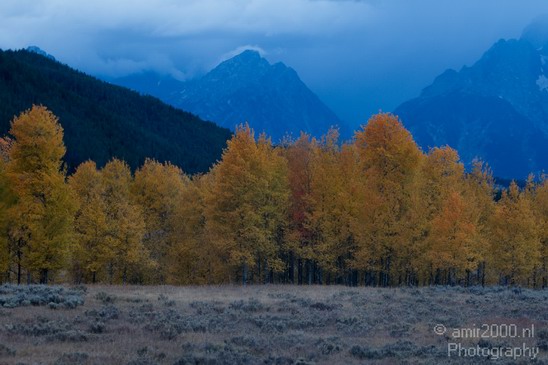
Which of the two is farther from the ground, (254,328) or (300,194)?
(300,194)

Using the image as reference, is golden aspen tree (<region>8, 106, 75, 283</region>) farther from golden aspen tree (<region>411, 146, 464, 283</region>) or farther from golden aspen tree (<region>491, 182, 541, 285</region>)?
golden aspen tree (<region>491, 182, 541, 285</region>)

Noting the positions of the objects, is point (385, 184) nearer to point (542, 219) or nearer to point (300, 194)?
point (300, 194)

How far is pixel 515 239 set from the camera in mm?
45812

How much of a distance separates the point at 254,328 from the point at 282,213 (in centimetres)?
2112

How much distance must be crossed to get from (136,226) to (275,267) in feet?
36.8

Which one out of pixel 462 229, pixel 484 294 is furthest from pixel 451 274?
pixel 484 294

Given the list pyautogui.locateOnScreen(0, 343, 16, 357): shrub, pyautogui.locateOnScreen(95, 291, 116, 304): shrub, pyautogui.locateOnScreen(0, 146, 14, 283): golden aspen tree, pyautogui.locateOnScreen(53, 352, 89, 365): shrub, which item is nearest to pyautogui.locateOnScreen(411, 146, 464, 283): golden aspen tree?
pyautogui.locateOnScreen(95, 291, 116, 304): shrub

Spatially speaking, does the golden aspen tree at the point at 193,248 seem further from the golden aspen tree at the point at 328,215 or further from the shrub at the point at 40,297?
the shrub at the point at 40,297

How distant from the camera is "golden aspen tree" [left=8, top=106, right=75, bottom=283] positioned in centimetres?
3209

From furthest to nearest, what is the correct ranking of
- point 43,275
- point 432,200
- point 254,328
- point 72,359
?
point 432,200
point 43,275
point 254,328
point 72,359

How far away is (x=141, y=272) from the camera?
48344 mm

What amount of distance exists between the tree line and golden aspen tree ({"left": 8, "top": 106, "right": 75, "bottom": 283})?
0.23ft

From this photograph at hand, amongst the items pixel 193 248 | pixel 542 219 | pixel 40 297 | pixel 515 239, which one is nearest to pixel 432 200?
pixel 515 239

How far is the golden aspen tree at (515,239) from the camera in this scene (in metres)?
45.7
